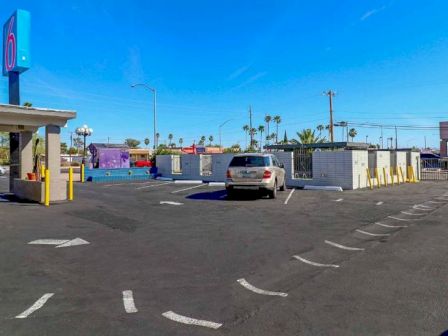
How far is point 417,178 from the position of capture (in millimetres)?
28531

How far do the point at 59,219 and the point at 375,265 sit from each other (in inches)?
334

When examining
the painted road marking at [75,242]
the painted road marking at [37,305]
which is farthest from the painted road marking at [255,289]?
the painted road marking at [75,242]

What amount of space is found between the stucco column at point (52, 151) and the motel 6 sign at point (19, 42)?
339 centimetres

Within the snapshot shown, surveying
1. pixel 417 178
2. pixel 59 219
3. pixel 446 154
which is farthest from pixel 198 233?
pixel 446 154

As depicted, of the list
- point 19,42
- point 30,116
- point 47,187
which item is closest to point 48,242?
point 47,187

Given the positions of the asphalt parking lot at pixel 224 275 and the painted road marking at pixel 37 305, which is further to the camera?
the painted road marking at pixel 37 305

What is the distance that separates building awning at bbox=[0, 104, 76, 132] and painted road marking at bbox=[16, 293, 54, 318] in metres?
10.9

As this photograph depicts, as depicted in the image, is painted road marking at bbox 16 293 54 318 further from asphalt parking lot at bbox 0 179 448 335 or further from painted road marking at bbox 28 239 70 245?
painted road marking at bbox 28 239 70 245

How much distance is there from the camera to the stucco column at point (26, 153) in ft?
53.0

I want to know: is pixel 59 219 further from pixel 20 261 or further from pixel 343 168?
pixel 343 168

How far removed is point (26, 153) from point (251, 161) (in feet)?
33.3

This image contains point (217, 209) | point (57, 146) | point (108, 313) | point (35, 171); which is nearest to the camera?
point (108, 313)

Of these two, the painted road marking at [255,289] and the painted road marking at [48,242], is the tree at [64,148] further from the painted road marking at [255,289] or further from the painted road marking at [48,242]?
the painted road marking at [255,289]

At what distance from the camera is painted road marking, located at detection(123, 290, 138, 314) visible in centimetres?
422
